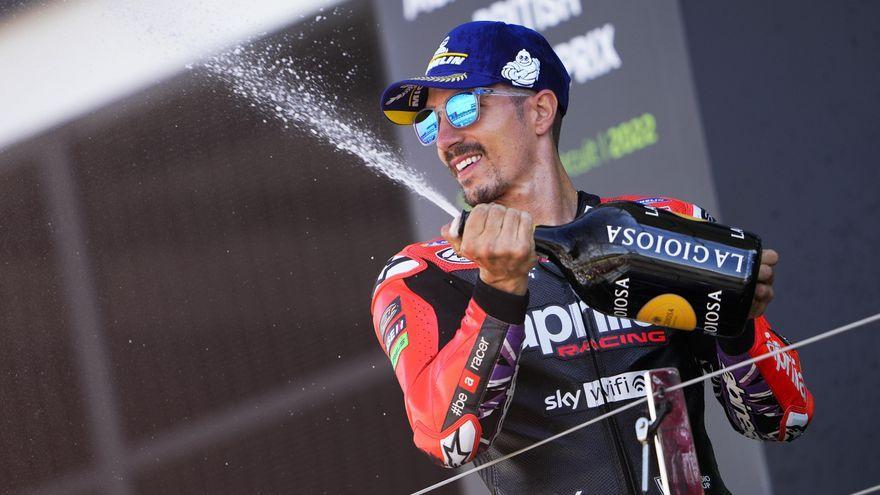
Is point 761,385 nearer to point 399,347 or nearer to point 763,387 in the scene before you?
point 763,387

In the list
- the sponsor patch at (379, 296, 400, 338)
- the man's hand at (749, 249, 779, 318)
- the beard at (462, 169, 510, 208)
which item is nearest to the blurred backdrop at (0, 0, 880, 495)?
the beard at (462, 169, 510, 208)

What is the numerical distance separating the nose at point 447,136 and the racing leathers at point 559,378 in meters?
0.14

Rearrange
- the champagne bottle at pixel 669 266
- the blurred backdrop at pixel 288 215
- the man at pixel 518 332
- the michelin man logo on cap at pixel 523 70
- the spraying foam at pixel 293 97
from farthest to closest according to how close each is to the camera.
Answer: the spraying foam at pixel 293 97, the blurred backdrop at pixel 288 215, the michelin man logo on cap at pixel 523 70, the man at pixel 518 332, the champagne bottle at pixel 669 266

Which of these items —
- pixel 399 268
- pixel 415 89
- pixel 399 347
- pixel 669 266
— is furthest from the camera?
pixel 415 89

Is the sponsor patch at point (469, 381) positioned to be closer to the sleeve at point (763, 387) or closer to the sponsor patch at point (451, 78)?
the sleeve at point (763, 387)

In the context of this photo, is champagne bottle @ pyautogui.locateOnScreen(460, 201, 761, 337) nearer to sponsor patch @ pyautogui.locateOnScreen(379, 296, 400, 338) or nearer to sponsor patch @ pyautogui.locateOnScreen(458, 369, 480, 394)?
sponsor patch @ pyautogui.locateOnScreen(458, 369, 480, 394)

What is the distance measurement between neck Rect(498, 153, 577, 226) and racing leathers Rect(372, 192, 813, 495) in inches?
4.0

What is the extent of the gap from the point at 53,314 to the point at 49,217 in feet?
0.60

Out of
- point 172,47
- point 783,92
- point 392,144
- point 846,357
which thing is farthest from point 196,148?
point 846,357

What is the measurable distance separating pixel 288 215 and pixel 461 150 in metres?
0.80

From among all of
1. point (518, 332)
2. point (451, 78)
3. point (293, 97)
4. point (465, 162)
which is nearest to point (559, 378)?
point (518, 332)

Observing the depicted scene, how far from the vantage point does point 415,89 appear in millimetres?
1658

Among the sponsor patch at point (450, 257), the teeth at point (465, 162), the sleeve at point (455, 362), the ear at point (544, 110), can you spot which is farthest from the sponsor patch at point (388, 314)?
the ear at point (544, 110)

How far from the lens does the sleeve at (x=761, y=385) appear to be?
4.64ft
